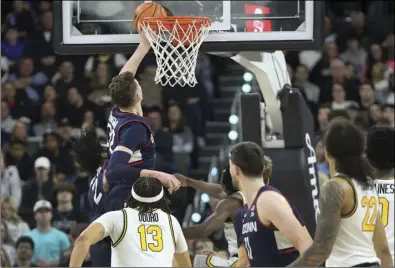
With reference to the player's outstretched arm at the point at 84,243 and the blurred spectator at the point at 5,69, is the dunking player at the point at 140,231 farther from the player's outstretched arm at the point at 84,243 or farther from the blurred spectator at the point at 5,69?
the blurred spectator at the point at 5,69

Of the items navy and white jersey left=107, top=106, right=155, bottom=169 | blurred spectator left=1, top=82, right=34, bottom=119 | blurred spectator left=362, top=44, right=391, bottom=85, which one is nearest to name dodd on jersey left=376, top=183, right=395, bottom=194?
navy and white jersey left=107, top=106, right=155, bottom=169

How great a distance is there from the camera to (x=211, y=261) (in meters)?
8.41

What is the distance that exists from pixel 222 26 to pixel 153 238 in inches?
80.5

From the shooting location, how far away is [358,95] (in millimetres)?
14711

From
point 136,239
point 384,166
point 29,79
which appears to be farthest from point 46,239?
point 384,166

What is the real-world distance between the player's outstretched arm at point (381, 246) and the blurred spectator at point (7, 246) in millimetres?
5850

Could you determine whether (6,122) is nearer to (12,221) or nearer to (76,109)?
(76,109)

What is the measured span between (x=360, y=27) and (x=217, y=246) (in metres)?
6.08

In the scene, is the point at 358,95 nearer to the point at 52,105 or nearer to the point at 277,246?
the point at 52,105

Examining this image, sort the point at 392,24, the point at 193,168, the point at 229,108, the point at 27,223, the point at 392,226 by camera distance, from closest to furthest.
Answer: the point at 392,226 < the point at 27,223 < the point at 193,168 < the point at 229,108 < the point at 392,24

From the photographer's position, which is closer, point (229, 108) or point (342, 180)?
point (342, 180)

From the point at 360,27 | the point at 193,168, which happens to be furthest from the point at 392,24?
the point at 193,168

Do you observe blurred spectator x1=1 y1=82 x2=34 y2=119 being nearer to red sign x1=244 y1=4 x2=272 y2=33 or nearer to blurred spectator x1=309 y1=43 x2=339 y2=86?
blurred spectator x1=309 y1=43 x2=339 y2=86

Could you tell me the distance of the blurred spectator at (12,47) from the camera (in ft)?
53.4
